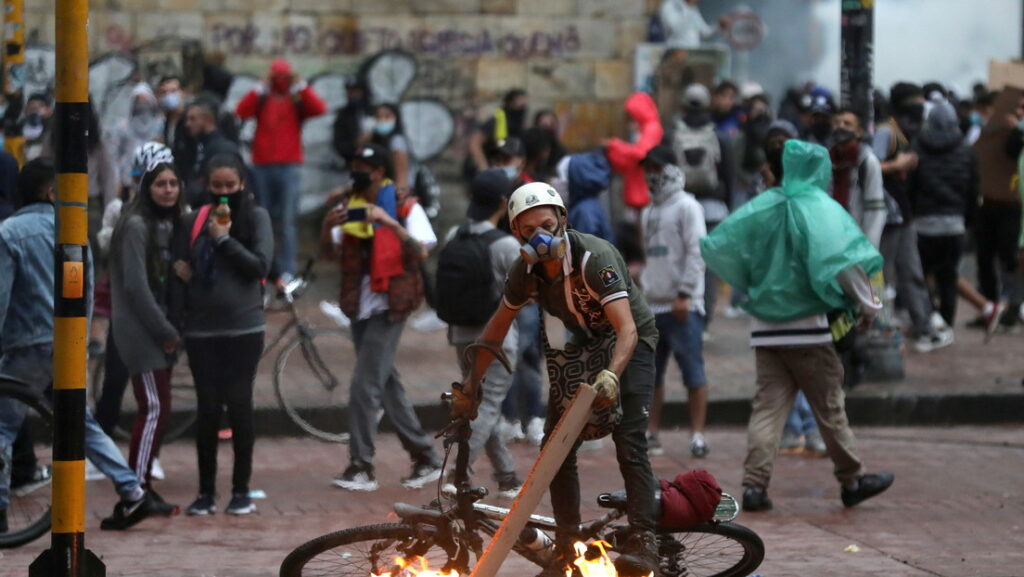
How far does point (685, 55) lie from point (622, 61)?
2.08ft

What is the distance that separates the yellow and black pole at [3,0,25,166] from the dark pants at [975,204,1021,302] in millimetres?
7678

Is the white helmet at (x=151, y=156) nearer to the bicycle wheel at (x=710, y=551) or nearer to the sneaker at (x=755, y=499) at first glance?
the sneaker at (x=755, y=499)

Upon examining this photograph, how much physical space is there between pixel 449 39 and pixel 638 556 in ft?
38.9

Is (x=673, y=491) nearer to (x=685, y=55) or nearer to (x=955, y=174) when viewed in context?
(x=955, y=174)

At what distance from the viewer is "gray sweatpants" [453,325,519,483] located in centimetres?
857

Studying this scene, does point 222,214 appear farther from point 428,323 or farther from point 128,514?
point 428,323

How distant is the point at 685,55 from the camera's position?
1791 centimetres

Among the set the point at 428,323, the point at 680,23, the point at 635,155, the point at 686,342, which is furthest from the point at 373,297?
the point at 680,23

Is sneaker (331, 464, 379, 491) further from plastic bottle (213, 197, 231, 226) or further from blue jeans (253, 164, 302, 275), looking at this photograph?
blue jeans (253, 164, 302, 275)

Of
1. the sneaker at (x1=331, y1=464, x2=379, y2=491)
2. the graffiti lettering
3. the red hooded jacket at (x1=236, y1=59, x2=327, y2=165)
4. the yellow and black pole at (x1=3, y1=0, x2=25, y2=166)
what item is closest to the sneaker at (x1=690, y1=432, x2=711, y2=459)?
the sneaker at (x1=331, y1=464, x2=379, y2=491)

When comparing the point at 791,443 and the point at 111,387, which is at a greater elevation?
the point at 111,387

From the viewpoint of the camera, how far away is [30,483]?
9023 mm

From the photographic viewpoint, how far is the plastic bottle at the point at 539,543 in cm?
633

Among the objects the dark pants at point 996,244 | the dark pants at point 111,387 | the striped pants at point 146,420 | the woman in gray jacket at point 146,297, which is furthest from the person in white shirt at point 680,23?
the striped pants at point 146,420
